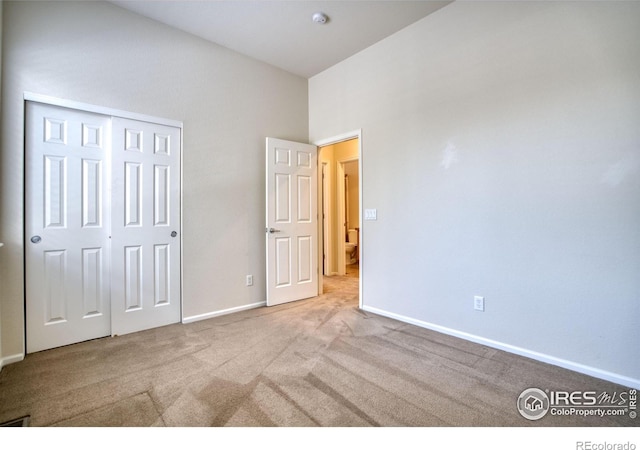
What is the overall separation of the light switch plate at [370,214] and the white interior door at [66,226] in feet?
8.37

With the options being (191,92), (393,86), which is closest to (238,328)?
(191,92)

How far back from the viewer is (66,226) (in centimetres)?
244

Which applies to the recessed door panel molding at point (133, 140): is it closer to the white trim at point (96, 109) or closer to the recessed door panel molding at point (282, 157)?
the white trim at point (96, 109)

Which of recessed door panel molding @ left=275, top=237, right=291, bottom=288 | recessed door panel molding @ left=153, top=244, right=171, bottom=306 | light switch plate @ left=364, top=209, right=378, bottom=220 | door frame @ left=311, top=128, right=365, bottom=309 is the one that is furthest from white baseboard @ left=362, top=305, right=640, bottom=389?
recessed door panel molding @ left=153, top=244, right=171, bottom=306

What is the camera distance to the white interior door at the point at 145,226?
2670 mm

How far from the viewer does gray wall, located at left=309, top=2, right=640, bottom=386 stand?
1.89m

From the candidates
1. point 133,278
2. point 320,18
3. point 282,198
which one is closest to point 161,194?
Answer: point 133,278

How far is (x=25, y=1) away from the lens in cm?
225

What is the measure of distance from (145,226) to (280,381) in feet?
6.39

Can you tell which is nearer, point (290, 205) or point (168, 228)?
point (168, 228)

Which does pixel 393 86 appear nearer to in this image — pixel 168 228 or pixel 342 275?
pixel 168 228

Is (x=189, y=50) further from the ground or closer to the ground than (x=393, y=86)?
further from the ground
